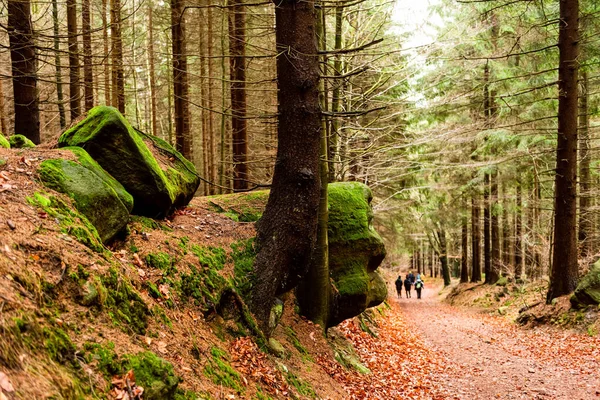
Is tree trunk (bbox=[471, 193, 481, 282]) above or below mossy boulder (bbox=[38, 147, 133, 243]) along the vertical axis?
below

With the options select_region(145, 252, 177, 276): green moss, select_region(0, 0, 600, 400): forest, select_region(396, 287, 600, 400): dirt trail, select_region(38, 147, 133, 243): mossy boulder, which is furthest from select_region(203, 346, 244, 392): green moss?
select_region(396, 287, 600, 400): dirt trail

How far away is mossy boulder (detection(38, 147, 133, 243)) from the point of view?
4035 mm

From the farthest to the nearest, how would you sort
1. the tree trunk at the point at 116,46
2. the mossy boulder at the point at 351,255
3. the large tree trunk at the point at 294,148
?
the tree trunk at the point at 116,46
the mossy boulder at the point at 351,255
the large tree trunk at the point at 294,148

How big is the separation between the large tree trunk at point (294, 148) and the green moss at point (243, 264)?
0.11 m

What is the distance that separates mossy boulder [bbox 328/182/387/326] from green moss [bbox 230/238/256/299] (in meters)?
2.40

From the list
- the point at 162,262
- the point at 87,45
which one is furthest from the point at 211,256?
the point at 87,45

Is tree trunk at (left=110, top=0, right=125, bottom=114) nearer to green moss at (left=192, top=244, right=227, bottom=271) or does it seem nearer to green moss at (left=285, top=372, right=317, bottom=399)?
green moss at (left=192, top=244, right=227, bottom=271)

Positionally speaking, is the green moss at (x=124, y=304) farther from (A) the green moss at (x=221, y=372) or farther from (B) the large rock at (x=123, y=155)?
(B) the large rock at (x=123, y=155)

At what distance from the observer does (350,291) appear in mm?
7820

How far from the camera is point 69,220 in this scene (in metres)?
3.63

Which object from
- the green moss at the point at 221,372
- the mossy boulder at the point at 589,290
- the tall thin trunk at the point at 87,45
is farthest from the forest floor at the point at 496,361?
the tall thin trunk at the point at 87,45

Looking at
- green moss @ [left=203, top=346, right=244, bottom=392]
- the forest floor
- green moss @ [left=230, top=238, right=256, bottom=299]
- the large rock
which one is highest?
the large rock

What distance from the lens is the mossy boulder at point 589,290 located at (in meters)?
10.1

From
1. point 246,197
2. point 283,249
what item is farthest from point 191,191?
point 283,249
